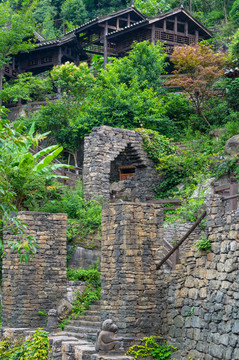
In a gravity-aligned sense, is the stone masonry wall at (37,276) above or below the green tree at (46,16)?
below

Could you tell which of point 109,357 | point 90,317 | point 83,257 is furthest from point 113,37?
point 109,357

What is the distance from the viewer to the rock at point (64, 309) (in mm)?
17250

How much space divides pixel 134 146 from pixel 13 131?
13.1m

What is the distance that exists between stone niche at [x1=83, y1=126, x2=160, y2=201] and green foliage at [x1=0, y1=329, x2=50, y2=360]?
7329 millimetres

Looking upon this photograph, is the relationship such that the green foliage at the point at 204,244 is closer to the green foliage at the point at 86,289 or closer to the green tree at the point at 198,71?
the green foliage at the point at 86,289

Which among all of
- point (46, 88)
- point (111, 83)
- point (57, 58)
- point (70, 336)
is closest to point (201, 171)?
point (111, 83)

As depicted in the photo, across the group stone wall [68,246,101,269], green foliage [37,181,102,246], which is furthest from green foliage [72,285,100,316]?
green foliage [37,181,102,246]

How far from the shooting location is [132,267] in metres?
14.7

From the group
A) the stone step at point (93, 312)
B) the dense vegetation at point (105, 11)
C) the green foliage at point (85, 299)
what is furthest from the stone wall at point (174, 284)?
the dense vegetation at point (105, 11)

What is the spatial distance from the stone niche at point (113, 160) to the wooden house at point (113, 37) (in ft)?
35.0

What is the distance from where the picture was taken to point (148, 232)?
15039 millimetres

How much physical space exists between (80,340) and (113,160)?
1035cm

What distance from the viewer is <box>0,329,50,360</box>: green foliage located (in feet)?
51.1

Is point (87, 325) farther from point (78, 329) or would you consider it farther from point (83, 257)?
point (83, 257)
